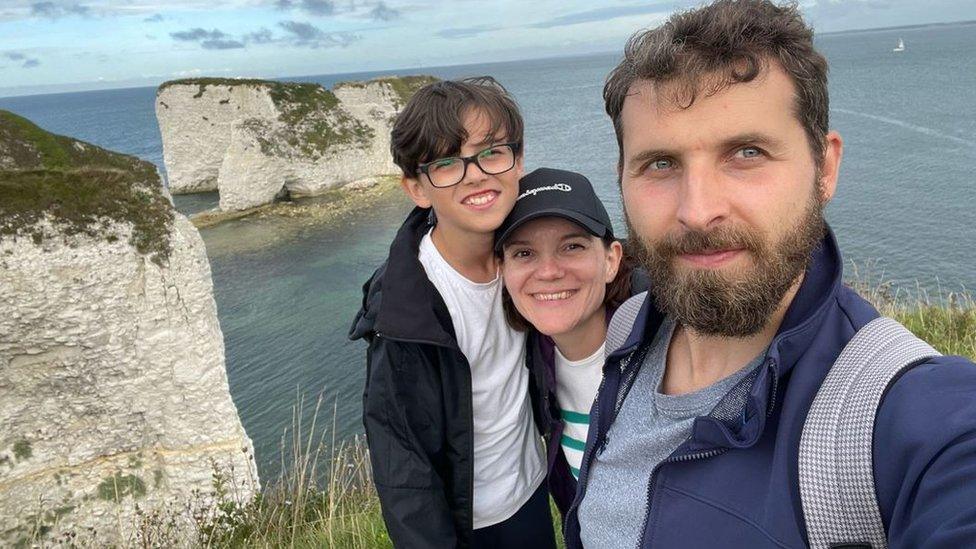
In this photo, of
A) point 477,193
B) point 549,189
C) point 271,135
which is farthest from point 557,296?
point 271,135

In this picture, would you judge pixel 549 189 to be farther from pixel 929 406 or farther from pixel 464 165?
pixel 929 406

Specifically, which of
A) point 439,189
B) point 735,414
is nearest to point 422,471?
point 439,189

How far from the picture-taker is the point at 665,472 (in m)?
1.53

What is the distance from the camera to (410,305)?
2.67m

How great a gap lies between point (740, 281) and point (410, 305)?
61.2 inches

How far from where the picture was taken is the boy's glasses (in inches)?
111

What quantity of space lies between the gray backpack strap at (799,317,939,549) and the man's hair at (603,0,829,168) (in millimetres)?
592

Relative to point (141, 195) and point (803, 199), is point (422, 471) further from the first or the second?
point (141, 195)

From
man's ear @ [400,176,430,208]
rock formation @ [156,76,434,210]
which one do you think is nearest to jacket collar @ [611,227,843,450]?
man's ear @ [400,176,430,208]

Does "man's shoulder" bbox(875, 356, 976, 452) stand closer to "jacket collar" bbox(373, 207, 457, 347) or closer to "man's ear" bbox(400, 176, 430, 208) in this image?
"jacket collar" bbox(373, 207, 457, 347)

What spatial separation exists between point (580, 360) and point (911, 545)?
5.88 feet

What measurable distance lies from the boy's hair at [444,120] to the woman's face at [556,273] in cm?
56

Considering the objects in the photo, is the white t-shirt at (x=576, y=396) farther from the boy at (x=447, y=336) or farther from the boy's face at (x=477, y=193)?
the boy's face at (x=477, y=193)

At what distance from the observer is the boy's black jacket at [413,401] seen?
8.70 ft
